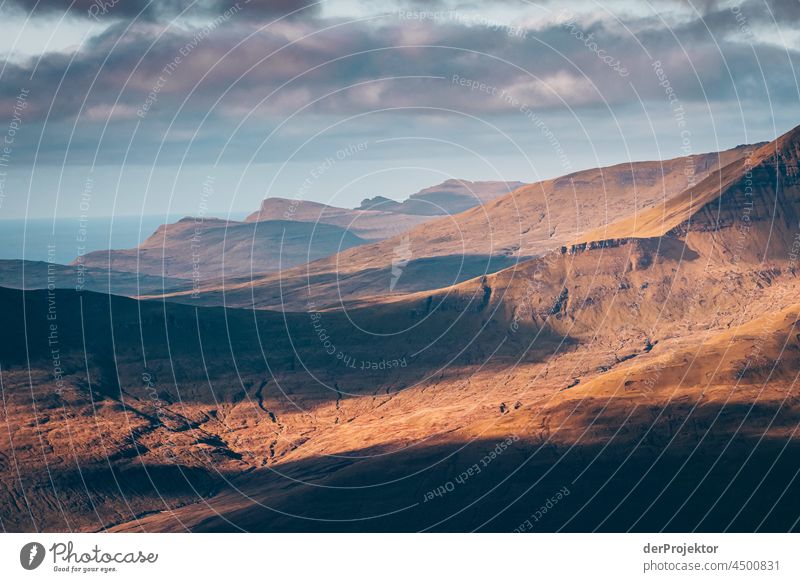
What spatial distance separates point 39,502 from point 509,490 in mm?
73481

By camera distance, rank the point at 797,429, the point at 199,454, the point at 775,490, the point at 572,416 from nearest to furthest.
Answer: the point at 775,490 < the point at 797,429 < the point at 572,416 < the point at 199,454

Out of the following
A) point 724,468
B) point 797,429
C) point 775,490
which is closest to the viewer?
point 775,490

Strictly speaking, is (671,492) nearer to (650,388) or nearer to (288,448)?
(650,388)

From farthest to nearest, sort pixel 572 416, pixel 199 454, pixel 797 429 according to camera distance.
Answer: pixel 199 454 < pixel 572 416 < pixel 797 429

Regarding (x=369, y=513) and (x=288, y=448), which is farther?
(x=288, y=448)

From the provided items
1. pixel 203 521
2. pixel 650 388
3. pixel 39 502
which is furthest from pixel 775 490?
pixel 39 502

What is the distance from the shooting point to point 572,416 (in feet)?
594

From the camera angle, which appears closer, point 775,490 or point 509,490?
point 775,490

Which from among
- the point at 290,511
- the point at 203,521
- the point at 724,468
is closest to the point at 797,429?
the point at 724,468

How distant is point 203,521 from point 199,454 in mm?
46199

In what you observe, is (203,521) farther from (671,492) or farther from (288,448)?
(671,492)

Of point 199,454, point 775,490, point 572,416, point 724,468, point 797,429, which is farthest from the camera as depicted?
point 199,454

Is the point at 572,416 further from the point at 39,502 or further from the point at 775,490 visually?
the point at 39,502

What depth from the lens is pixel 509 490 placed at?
15188 centimetres
